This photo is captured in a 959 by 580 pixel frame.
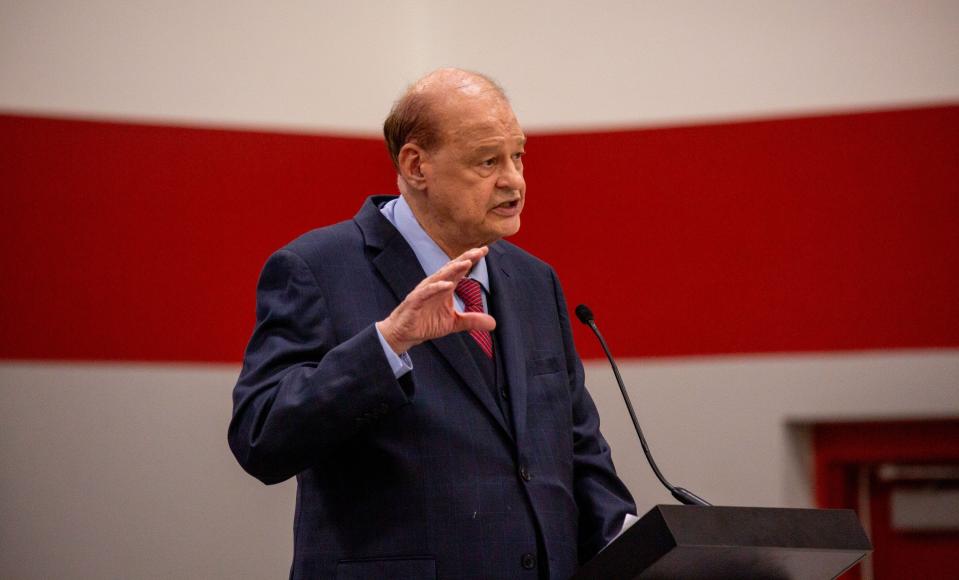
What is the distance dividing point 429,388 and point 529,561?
0.30m

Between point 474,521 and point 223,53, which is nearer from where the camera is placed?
point 474,521

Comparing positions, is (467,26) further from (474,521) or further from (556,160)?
(474,521)

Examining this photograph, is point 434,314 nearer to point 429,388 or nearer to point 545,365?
point 429,388

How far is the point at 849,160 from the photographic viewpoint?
3.16 metres

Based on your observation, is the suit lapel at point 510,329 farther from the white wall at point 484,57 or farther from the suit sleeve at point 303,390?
the white wall at point 484,57

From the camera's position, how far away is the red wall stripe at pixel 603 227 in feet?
9.68

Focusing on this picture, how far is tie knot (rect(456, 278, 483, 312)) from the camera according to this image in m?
2.00

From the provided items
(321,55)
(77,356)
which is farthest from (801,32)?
(77,356)

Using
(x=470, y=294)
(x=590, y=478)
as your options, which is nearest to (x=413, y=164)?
(x=470, y=294)

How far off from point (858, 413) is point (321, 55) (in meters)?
1.72

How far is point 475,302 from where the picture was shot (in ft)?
6.57

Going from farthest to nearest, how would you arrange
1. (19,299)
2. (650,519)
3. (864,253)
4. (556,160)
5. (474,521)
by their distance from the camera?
1. (556,160)
2. (864,253)
3. (19,299)
4. (474,521)
5. (650,519)

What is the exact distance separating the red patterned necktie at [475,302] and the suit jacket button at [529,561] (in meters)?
0.33

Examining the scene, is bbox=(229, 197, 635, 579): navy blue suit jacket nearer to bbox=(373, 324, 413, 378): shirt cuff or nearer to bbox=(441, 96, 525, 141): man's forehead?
bbox=(373, 324, 413, 378): shirt cuff
